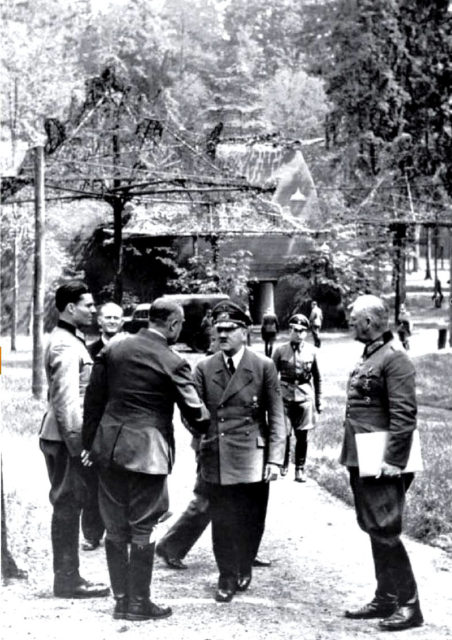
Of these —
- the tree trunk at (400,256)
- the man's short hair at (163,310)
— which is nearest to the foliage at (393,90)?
the tree trunk at (400,256)

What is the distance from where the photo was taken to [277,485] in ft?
35.3

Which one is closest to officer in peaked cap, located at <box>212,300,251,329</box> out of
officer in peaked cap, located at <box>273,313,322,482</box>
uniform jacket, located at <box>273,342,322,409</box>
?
officer in peaked cap, located at <box>273,313,322,482</box>

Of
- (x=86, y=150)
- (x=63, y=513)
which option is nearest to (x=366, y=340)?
(x=63, y=513)

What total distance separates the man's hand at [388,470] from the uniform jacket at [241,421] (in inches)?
33.5

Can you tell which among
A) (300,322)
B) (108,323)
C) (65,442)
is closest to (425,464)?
(300,322)

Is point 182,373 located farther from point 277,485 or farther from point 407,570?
point 277,485

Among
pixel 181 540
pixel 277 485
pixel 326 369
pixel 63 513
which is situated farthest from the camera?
pixel 326 369

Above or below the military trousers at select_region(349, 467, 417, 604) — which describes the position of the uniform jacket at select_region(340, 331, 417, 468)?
above

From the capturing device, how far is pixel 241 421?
661cm

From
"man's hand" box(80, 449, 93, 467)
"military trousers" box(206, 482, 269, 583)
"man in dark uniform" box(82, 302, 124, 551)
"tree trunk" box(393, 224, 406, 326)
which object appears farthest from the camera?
"tree trunk" box(393, 224, 406, 326)

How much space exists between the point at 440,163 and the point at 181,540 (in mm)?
→ 38365

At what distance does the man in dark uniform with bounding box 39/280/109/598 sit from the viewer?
6375 mm

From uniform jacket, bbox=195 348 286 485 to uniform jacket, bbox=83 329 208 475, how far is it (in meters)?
0.64

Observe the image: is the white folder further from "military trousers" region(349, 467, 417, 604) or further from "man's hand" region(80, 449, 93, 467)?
"man's hand" region(80, 449, 93, 467)
